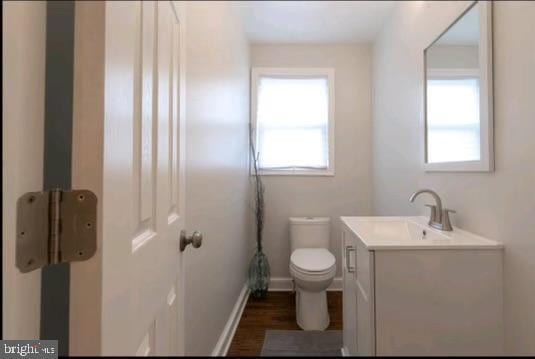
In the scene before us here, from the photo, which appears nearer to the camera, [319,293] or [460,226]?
[460,226]

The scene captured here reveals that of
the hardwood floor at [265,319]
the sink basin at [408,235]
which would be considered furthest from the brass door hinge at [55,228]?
the hardwood floor at [265,319]

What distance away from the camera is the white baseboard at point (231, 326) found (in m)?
1.52

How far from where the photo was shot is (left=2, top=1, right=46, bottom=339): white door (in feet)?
0.88

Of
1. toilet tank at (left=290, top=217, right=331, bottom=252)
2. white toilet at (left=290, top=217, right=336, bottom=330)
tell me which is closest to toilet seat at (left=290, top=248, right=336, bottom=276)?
white toilet at (left=290, top=217, right=336, bottom=330)

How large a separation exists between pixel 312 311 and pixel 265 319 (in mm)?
395

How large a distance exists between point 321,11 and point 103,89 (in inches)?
89.1

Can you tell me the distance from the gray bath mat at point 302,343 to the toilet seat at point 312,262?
44cm

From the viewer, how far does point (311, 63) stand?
2641 millimetres

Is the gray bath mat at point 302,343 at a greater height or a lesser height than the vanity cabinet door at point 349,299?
lesser

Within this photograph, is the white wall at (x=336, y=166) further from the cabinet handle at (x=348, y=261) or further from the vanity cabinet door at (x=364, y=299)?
the vanity cabinet door at (x=364, y=299)

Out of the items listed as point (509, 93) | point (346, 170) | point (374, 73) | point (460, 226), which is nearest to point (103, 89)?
point (509, 93)

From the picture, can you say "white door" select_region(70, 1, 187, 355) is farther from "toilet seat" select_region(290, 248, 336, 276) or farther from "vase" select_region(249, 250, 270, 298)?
"vase" select_region(249, 250, 270, 298)

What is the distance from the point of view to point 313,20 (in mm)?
2244

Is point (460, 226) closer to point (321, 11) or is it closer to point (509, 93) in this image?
point (509, 93)
